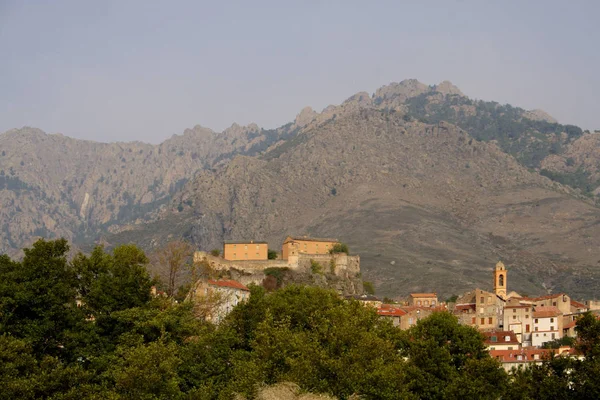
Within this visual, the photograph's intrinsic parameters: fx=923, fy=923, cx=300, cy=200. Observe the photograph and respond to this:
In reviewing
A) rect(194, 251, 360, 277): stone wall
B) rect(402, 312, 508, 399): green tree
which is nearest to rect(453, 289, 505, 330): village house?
rect(194, 251, 360, 277): stone wall

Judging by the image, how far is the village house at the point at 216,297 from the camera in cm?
8488

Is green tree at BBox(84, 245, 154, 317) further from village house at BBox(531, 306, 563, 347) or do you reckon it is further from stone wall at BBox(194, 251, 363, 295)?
stone wall at BBox(194, 251, 363, 295)

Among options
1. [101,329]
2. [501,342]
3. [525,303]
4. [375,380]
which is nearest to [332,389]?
[375,380]

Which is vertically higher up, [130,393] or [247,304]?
[247,304]

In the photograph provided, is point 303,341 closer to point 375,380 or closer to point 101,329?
point 375,380

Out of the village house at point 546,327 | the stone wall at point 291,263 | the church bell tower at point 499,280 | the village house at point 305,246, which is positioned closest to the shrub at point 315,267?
the stone wall at point 291,263

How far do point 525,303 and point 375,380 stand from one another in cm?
6461

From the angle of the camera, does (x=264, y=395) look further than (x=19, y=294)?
No

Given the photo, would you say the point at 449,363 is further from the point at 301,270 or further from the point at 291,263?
the point at 291,263

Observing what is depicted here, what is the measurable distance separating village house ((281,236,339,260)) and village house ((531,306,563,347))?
44391 mm

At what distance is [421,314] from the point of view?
4560 inches

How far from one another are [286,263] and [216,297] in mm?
57525

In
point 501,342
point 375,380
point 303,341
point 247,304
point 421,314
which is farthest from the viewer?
point 421,314

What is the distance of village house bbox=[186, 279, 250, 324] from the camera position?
84.9 meters
